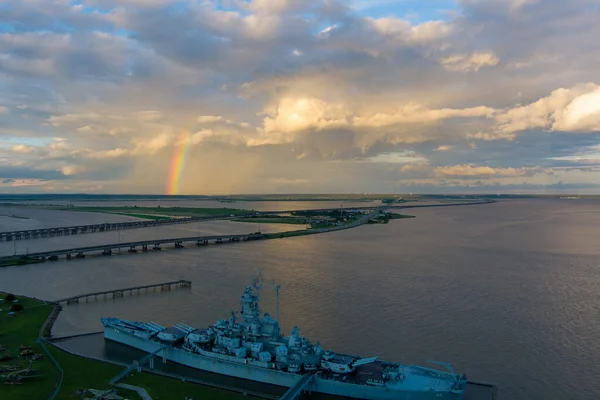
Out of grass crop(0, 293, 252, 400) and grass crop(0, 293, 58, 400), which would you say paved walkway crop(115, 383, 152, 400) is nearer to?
grass crop(0, 293, 252, 400)

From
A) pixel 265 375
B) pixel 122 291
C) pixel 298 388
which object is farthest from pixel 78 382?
pixel 122 291

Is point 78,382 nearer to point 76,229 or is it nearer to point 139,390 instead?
point 139,390

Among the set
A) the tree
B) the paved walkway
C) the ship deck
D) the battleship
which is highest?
the tree

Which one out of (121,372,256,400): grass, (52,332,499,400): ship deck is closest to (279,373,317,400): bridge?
(52,332,499,400): ship deck

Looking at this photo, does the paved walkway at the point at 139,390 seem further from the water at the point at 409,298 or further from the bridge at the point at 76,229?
the bridge at the point at 76,229

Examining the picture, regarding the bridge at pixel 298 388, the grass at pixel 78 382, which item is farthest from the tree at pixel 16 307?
the bridge at pixel 298 388

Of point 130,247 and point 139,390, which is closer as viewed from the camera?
point 139,390

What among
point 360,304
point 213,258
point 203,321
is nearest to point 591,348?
point 360,304
